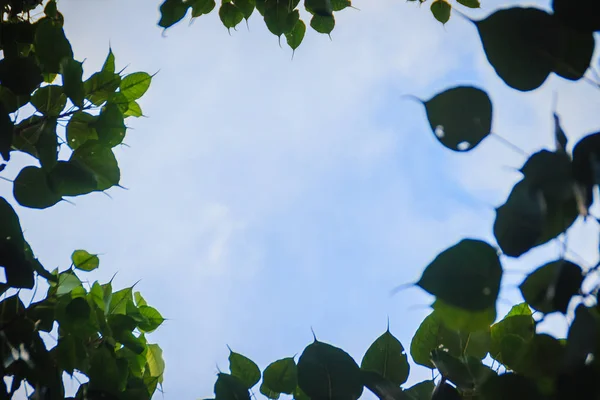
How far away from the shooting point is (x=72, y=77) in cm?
93

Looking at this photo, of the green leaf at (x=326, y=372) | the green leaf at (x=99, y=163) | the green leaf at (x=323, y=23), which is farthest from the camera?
the green leaf at (x=323, y=23)

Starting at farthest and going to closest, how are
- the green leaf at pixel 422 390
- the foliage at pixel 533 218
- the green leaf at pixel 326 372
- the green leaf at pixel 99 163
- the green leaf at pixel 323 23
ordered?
the green leaf at pixel 323 23
the green leaf at pixel 99 163
the green leaf at pixel 422 390
the green leaf at pixel 326 372
the foliage at pixel 533 218

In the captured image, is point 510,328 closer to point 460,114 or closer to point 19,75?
point 460,114

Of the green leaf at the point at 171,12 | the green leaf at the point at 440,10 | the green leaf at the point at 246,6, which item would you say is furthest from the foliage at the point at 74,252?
the green leaf at the point at 440,10

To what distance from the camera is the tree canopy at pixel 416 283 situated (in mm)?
447

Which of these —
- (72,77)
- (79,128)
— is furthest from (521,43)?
(79,128)

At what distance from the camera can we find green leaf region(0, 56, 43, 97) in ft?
2.84

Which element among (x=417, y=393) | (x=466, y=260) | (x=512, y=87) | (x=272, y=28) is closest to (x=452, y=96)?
(x=512, y=87)

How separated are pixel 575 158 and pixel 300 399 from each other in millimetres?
555

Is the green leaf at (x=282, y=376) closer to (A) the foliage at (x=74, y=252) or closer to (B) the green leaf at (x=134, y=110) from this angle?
(A) the foliage at (x=74, y=252)

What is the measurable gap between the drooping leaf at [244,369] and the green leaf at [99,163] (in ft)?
1.43

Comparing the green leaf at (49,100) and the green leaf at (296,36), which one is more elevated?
the green leaf at (49,100)

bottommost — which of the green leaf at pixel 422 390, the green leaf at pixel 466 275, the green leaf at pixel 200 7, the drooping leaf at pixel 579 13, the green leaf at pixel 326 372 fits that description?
the green leaf at pixel 422 390

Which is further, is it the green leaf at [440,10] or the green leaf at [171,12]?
the green leaf at [440,10]
